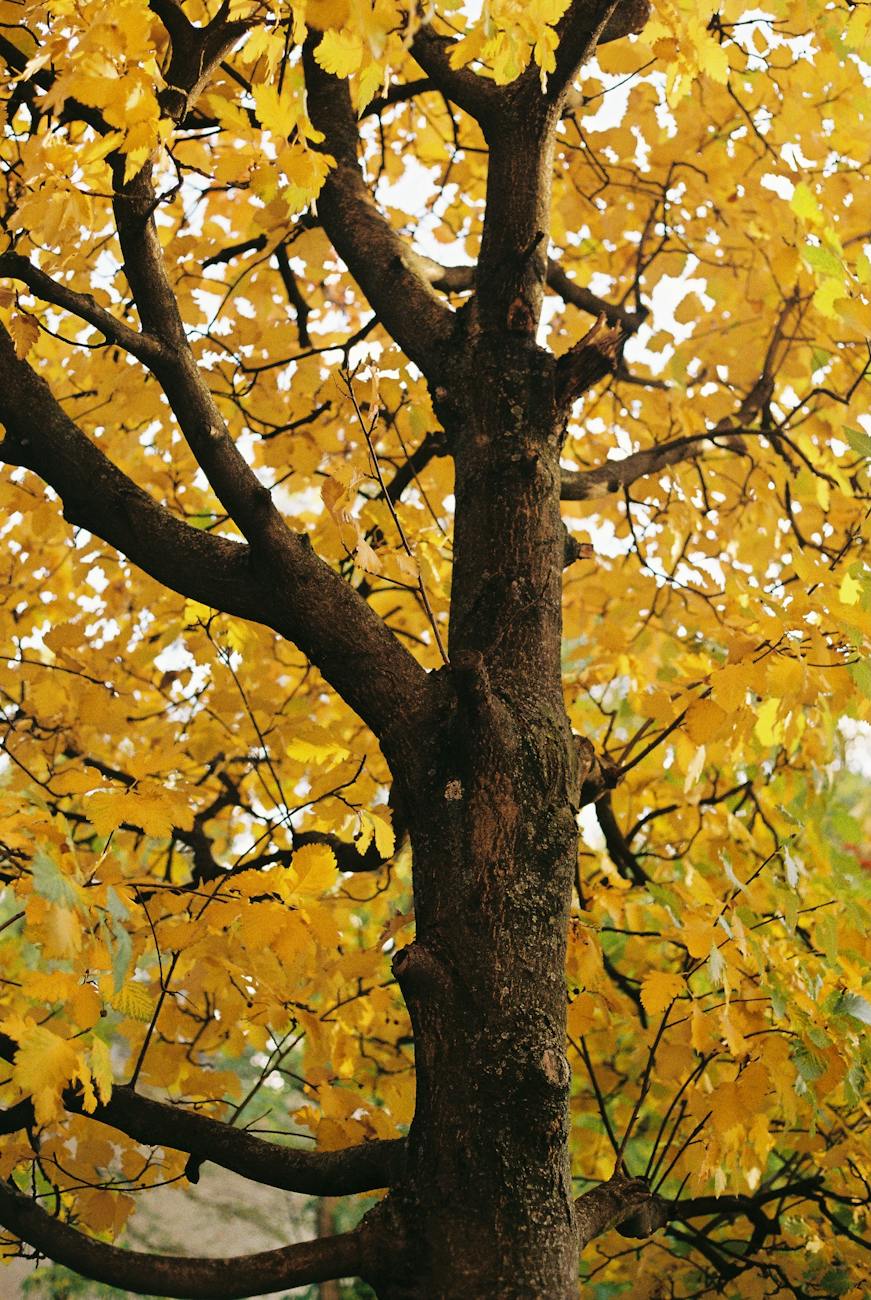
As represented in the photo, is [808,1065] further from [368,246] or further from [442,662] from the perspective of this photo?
[368,246]

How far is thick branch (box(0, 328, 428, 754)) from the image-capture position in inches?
71.5

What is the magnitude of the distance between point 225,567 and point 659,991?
3.50ft

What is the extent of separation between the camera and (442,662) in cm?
215

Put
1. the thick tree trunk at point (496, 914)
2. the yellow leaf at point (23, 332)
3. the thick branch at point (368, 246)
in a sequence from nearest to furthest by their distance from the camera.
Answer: the thick tree trunk at point (496, 914) < the yellow leaf at point (23, 332) < the thick branch at point (368, 246)

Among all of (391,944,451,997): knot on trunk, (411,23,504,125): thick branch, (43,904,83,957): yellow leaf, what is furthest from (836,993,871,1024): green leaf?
(411,23,504,125): thick branch

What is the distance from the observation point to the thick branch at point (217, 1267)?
1459mm

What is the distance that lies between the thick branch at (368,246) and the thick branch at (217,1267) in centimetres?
165

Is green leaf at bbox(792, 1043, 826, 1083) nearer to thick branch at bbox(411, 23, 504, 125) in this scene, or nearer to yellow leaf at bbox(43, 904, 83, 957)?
yellow leaf at bbox(43, 904, 83, 957)

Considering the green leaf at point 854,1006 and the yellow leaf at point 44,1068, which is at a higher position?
the green leaf at point 854,1006

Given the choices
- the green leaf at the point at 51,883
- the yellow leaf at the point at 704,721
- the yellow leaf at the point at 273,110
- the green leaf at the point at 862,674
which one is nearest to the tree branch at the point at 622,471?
the yellow leaf at the point at 704,721

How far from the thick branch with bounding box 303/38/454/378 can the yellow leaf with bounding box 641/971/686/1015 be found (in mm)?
1304

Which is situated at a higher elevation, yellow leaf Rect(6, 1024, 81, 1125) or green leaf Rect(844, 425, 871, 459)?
green leaf Rect(844, 425, 871, 459)

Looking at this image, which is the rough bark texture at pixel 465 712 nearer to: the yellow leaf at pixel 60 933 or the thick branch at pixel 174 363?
the thick branch at pixel 174 363

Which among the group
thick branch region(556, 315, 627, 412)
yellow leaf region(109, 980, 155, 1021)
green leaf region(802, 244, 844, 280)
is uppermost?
thick branch region(556, 315, 627, 412)
